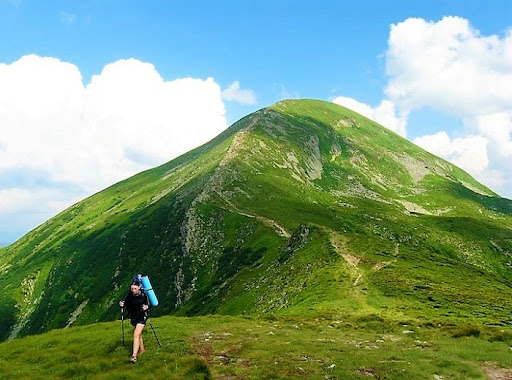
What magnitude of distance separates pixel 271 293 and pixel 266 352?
50.4 metres

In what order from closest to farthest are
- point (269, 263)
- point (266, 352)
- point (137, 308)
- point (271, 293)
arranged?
point (137, 308) → point (266, 352) → point (271, 293) → point (269, 263)

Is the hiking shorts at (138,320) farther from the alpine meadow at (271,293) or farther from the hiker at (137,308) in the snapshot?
the alpine meadow at (271,293)

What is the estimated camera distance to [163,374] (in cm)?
2223

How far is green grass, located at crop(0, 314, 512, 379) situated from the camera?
74.1 feet

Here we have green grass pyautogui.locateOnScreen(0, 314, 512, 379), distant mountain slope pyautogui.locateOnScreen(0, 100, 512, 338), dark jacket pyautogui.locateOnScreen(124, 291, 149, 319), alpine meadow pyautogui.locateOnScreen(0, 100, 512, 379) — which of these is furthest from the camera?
distant mountain slope pyautogui.locateOnScreen(0, 100, 512, 338)

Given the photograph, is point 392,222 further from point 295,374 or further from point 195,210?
point 295,374

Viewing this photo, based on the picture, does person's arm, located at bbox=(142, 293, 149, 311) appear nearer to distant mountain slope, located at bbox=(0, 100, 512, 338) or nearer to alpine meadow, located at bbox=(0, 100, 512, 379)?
alpine meadow, located at bbox=(0, 100, 512, 379)

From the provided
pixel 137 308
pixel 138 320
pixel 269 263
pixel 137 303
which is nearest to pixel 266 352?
pixel 138 320

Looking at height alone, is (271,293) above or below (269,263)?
below

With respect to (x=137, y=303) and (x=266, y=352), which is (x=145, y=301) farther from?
(x=266, y=352)

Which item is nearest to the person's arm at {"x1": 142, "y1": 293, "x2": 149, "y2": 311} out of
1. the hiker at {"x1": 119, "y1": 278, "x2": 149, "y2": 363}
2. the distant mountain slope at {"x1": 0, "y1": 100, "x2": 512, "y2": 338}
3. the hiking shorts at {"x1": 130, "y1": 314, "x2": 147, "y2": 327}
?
the hiker at {"x1": 119, "y1": 278, "x2": 149, "y2": 363}

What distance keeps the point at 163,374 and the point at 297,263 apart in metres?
63.3

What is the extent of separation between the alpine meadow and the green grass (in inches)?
6.4

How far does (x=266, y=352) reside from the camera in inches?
1032
